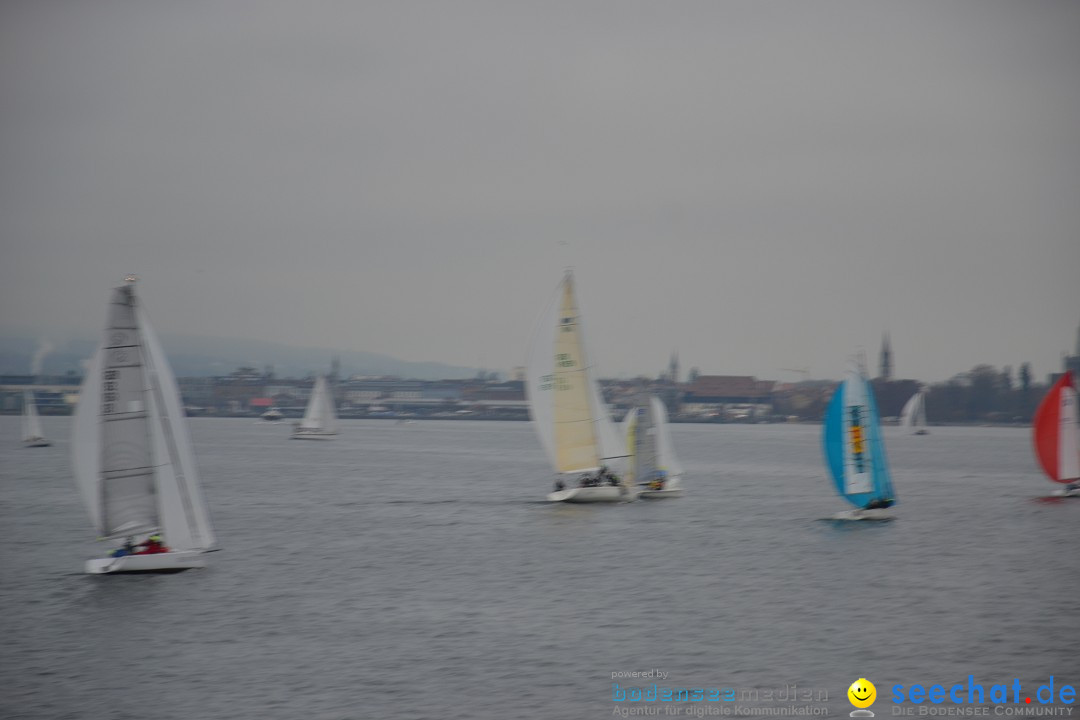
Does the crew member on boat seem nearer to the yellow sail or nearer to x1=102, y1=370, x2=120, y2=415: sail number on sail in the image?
x1=102, y1=370, x2=120, y2=415: sail number on sail

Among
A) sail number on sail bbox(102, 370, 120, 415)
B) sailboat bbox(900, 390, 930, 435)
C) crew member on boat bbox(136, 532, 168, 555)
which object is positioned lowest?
sailboat bbox(900, 390, 930, 435)

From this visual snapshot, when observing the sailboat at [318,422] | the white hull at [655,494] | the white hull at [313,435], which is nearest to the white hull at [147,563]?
the white hull at [655,494]

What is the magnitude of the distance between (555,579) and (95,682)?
10.9 m

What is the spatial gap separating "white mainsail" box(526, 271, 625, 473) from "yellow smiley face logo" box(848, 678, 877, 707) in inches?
866

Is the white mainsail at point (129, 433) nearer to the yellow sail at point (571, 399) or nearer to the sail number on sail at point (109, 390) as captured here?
the sail number on sail at point (109, 390)

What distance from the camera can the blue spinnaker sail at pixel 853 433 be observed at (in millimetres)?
33594

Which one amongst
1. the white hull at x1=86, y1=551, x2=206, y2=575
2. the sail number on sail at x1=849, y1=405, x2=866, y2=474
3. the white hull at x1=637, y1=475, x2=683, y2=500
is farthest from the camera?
the white hull at x1=637, y1=475, x2=683, y2=500

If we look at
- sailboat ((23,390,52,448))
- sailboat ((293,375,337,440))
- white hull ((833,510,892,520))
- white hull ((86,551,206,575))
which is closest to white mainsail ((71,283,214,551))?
white hull ((86,551,206,575))

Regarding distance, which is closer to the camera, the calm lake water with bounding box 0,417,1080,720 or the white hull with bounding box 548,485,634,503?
the calm lake water with bounding box 0,417,1080,720

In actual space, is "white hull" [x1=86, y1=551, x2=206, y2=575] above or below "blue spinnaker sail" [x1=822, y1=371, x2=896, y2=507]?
below

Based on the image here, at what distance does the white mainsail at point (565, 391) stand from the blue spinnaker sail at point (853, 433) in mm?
7929

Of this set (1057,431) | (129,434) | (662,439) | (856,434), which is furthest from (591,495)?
(129,434)

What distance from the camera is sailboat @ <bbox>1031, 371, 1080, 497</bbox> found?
4156 centimetres

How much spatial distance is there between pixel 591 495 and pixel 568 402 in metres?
3.05
